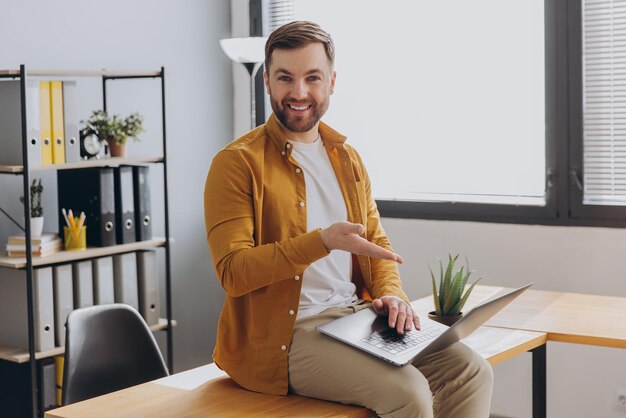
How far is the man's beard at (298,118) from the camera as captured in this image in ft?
7.22

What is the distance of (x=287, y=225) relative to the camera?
7.06 feet

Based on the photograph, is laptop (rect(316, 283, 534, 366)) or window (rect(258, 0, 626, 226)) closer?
laptop (rect(316, 283, 534, 366))

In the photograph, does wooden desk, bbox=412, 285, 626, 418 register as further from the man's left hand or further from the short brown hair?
the short brown hair

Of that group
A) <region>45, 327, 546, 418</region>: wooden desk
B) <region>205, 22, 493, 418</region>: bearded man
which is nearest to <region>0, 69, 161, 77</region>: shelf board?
<region>205, 22, 493, 418</region>: bearded man

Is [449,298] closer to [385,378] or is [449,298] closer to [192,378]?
[385,378]

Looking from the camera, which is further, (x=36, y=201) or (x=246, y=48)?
(x=246, y=48)

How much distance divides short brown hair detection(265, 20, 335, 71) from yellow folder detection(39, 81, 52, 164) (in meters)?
1.29

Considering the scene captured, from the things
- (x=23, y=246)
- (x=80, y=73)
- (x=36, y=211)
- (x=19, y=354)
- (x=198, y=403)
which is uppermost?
(x=80, y=73)

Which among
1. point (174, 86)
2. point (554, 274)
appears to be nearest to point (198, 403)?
point (554, 274)

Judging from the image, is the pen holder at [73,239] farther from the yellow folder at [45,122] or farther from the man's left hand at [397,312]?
the man's left hand at [397,312]

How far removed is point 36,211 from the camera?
3.27 meters

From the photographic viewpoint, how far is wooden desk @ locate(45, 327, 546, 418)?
200cm

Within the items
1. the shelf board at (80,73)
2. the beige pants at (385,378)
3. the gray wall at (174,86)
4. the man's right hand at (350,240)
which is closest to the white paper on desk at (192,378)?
the beige pants at (385,378)

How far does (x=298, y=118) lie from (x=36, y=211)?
4.78ft
